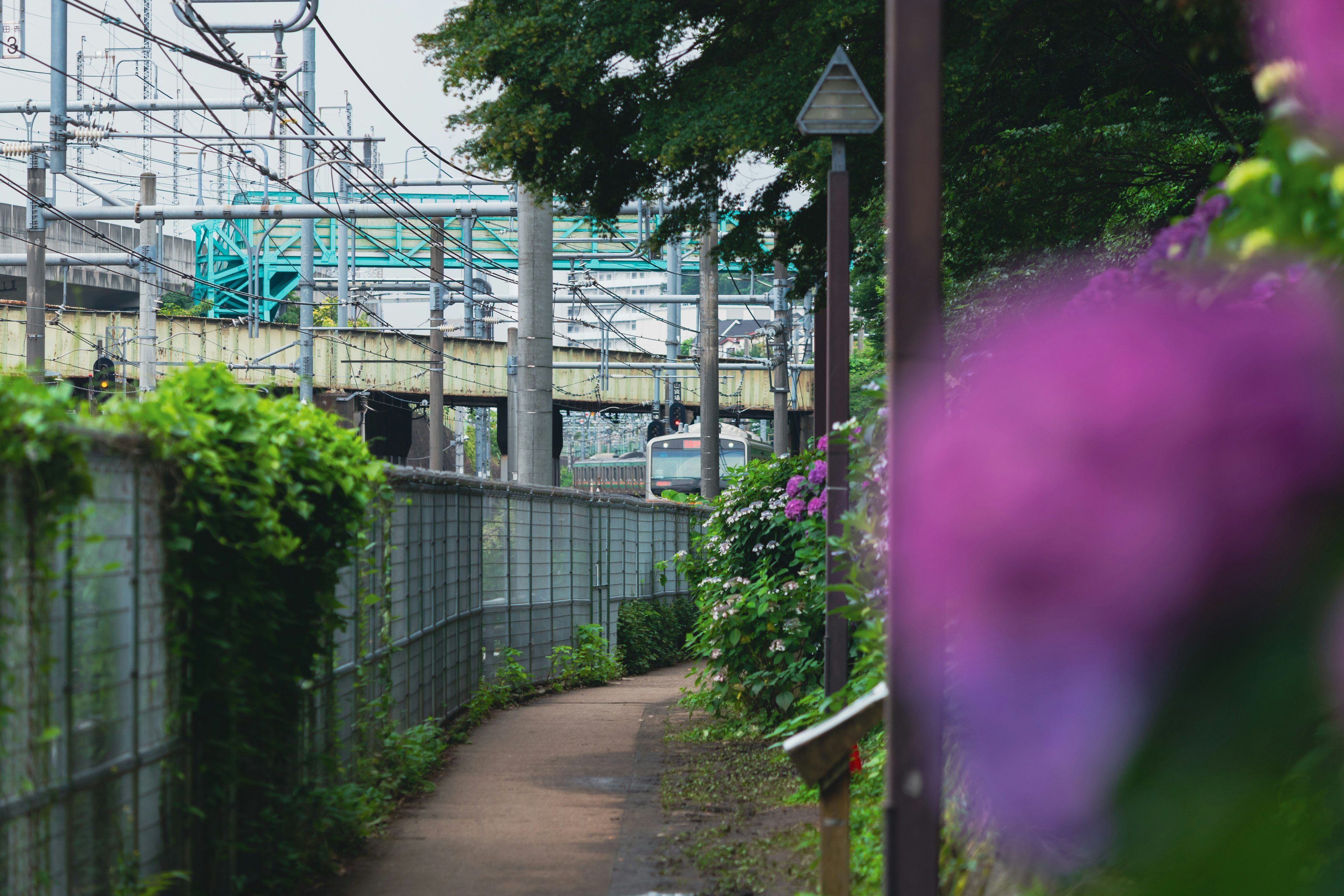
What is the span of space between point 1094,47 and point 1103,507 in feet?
36.5

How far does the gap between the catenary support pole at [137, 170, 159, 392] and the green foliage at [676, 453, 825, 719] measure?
13.4 metres

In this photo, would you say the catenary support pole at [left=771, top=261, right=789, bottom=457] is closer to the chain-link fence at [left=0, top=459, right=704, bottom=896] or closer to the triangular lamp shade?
the triangular lamp shade

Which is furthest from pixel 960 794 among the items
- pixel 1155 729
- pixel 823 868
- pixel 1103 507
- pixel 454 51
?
pixel 454 51

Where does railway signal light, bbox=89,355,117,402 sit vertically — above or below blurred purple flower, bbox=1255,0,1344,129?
above

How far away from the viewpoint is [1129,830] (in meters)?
2.49

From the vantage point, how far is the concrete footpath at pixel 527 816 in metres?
6.23

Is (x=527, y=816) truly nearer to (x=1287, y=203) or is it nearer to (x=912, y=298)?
(x=912, y=298)

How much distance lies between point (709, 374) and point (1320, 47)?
77.2ft

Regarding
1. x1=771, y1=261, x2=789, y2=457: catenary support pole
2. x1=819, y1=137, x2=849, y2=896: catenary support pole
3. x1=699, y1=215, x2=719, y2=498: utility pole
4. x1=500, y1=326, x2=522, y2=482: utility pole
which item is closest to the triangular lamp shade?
x1=819, y1=137, x2=849, y2=896: catenary support pole

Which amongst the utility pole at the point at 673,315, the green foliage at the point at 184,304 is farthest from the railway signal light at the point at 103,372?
the green foliage at the point at 184,304

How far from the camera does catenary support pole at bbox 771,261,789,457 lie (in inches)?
1231

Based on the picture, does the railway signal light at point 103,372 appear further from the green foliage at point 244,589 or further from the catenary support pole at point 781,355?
the green foliage at point 244,589

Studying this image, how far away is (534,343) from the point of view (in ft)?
51.5

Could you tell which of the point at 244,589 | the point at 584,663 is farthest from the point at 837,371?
the point at 584,663
